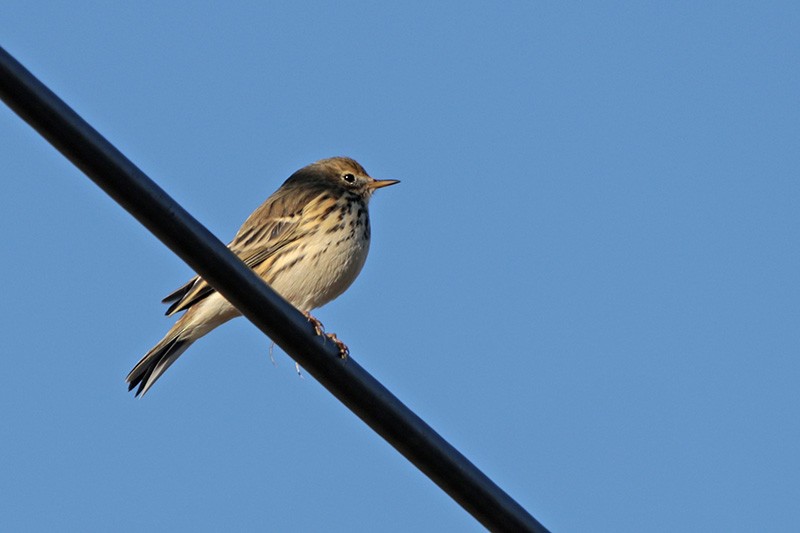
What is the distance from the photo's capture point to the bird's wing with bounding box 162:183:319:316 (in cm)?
1090

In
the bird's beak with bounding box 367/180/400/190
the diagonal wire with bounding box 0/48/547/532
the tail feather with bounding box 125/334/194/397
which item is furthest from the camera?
the bird's beak with bounding box 367/180/400/190

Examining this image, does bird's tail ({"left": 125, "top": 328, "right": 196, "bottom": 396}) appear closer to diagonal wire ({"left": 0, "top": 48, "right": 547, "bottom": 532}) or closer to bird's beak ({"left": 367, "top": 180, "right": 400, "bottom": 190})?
bird's beak ({"left": 367, "top": 180, "right": 400, "bottom": 190})

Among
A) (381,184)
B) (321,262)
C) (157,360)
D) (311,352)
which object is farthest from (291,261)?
(311,352)

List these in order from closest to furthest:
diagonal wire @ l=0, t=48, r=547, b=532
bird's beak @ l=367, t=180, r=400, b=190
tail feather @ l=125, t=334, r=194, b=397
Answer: diagonal wire @ l=0, t=48, r=547, b=532 → tail feather @ l=125, t=334, r=194, b=397 → bird's beak @ l=367, t=180, r=400, b=190

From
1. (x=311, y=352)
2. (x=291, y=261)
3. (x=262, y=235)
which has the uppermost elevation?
(x=262, y=235)

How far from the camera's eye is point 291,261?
11.0 meters

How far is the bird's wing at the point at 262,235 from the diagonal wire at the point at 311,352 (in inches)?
210

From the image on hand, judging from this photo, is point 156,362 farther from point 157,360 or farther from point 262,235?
point 262,235

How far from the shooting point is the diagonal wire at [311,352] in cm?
499

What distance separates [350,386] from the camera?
5551 millimetres

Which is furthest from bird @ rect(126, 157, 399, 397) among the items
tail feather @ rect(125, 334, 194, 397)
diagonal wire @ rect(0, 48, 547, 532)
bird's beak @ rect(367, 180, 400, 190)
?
diagonal wire @ rect(0, 48, 547, 532)

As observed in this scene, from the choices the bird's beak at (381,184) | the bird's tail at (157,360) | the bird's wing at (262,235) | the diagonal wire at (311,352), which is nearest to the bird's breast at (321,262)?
the bird's wing at (262,235)

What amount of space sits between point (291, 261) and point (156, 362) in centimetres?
138

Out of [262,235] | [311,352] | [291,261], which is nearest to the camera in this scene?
[311,352]
